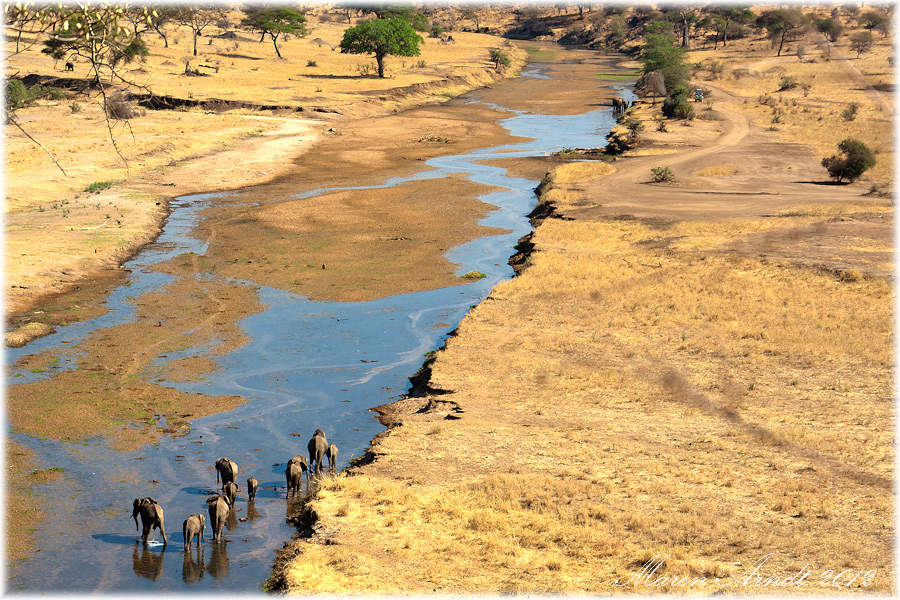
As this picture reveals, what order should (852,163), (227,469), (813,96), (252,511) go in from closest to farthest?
(252,511), (227,469), (852,163), (813,96)

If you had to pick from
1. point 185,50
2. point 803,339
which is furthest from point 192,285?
point 185,50

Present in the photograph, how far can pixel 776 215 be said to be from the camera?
42.7 m

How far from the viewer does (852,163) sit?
164 feet

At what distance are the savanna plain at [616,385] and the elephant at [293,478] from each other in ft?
3.21

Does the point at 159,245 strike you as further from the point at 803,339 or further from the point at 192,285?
the point at 803,339

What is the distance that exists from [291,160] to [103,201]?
775 inches

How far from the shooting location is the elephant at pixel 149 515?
619 inches

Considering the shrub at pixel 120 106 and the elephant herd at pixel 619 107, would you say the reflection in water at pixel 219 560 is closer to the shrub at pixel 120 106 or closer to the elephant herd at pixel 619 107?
the shrub at pixel 120 106

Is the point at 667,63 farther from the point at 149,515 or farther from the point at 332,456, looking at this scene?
the point at 149,515

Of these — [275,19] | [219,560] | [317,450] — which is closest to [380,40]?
[275,19]

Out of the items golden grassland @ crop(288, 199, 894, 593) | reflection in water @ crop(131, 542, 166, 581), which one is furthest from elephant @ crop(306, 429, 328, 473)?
reflection in water @ crop(131, 542, 166, 581)

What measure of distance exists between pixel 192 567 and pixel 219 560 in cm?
52

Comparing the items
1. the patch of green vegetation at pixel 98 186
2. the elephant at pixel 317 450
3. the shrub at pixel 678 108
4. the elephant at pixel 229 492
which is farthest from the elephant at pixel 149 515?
the shrub at pixel 678 108

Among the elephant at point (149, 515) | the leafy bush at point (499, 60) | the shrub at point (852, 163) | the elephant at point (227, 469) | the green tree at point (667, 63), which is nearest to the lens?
the elephant at point (149, 515)
